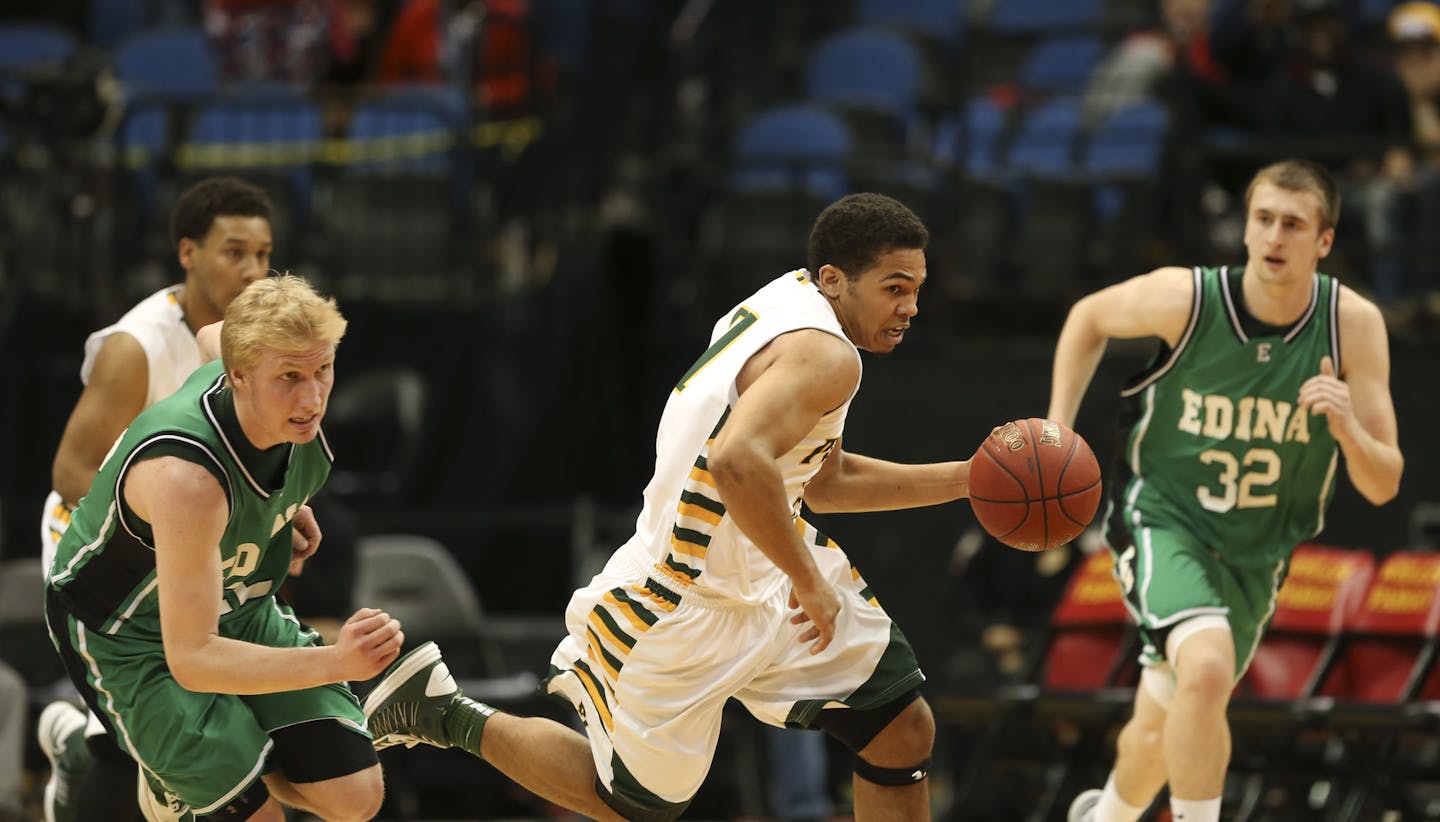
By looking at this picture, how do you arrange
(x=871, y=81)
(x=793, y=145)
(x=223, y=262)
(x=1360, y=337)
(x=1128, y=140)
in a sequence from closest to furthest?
(x=223, y=262), (x=1360, y=337), (x=1128, y=140), (x=793, y=145), (x=871, y=81)

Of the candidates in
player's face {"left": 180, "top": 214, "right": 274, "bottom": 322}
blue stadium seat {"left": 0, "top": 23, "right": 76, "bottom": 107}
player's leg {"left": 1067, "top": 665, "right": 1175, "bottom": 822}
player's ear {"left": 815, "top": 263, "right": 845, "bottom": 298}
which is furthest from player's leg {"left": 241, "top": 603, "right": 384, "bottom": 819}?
blue stadium seat {"left": 0, "top": 23, "right": 76, "bottom": 107}

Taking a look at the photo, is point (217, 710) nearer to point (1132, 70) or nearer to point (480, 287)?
point (480, 287)

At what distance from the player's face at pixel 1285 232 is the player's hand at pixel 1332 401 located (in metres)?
0.45

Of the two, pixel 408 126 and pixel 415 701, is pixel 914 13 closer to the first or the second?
pixel 408 126

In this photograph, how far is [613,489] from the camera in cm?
1129

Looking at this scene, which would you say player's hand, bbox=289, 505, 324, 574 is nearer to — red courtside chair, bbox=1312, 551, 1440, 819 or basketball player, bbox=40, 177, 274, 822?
basketball player, bbox=40, 177, 274, 822

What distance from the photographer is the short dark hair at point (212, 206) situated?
655 cm

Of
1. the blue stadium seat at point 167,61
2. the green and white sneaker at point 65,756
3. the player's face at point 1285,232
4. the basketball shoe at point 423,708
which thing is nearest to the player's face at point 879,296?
the basketball shoe at point 423,708

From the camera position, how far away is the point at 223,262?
6.54m

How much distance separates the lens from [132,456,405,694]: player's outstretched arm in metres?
5.01

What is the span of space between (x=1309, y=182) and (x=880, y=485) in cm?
187

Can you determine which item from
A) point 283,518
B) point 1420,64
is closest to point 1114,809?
A: point 283,518

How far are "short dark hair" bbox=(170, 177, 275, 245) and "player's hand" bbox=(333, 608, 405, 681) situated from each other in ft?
6.71

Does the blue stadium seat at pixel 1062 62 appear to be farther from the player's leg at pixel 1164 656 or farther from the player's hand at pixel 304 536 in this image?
the player's hand at pixel 304 536
